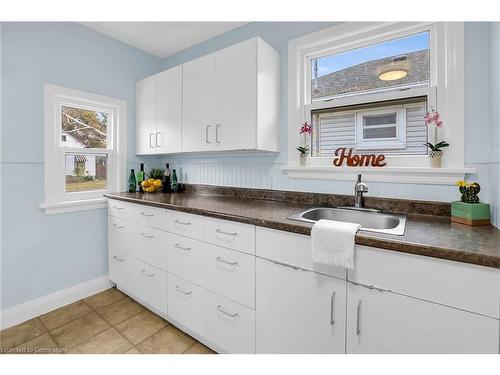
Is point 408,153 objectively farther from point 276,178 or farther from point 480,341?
point 480,341

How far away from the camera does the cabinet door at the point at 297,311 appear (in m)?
1.11

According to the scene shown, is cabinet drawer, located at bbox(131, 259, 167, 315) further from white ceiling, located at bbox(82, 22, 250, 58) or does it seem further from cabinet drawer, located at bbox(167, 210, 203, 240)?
white ceiling, located at bbox(82, 22, 250, 58)

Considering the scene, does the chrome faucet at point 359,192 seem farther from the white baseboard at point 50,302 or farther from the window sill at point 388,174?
the white baseboard at point 50,302

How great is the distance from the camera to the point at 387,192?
1598 millimetres

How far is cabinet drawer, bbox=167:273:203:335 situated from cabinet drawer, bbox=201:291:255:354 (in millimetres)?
55

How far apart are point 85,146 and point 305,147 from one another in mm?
2083

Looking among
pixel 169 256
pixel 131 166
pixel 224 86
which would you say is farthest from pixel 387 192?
pixel 131 166

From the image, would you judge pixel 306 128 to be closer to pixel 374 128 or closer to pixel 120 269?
pixel 374 128

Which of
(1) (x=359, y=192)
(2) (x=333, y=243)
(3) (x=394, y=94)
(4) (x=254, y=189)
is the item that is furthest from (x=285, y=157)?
(2) (x=333, y=243)

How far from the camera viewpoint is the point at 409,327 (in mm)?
942

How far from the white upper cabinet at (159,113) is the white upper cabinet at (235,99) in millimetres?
163

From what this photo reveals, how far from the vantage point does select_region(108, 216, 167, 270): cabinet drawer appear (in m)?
1.85

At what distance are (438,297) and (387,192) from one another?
83cm

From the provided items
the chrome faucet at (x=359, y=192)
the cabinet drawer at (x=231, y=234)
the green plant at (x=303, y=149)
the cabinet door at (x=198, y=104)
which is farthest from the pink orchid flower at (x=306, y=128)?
the cabinet drawer at (x=231, y=234)
